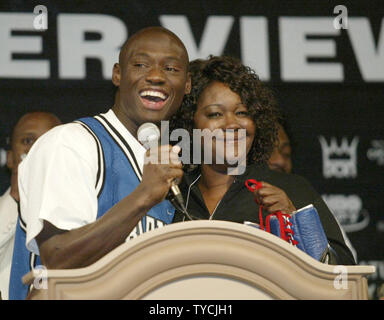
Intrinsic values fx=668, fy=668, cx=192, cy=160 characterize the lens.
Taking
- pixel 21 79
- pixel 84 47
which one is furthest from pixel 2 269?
pixel 84 47

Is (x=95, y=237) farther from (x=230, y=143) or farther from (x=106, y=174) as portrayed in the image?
(x=230, y=143)

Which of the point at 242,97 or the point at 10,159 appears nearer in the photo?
the point at 242,97

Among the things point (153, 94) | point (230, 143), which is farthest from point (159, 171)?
point (230, 143)

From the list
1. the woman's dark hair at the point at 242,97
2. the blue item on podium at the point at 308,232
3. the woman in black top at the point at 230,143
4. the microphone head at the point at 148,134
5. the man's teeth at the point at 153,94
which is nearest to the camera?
the blue item on podium at the point at 308,232

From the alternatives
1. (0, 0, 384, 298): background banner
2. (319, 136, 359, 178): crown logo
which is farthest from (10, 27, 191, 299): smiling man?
(319, 136, 359, 178): crown logo

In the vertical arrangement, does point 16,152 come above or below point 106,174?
above

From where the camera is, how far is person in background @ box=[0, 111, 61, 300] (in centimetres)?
331

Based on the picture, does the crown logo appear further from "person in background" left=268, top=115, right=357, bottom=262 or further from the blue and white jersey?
the blue and white jersey

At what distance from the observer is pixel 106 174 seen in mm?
1884

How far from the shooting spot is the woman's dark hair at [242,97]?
2576 mm

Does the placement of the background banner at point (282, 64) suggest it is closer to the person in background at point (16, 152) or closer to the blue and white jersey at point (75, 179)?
the person in background at point (16, 152)

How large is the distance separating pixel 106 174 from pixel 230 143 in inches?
27.7

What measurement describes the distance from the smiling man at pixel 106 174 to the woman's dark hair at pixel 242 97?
13.9 inches

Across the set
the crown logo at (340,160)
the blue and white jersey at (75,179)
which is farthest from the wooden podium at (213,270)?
the crown logo at (340,160)
